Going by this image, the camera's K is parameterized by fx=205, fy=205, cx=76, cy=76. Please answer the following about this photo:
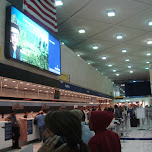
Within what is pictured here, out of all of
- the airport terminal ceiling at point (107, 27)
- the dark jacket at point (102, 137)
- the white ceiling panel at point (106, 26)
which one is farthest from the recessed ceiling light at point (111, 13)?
the dark jacket at point (102, 137)

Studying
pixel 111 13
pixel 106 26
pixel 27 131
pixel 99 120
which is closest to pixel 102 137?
pixel 99 120

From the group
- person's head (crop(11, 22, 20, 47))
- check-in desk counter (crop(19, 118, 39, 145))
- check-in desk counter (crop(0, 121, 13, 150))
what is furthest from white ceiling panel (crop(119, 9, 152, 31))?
check-in desk counter (crop(0, 121, 13, 150))

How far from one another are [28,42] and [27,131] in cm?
375

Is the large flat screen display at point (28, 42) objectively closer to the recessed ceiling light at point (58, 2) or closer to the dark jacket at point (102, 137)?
the recessed ceiling light at point (58, 2)

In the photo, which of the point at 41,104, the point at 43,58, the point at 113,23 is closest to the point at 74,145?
the point at 43,58

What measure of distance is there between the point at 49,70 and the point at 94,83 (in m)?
9.71

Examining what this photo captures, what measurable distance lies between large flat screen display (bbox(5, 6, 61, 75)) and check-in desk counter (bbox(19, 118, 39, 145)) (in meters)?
2.41

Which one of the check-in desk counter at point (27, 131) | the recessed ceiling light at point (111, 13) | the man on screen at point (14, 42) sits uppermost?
the recessed ceiling light at point (111, 13)

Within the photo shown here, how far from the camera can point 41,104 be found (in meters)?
13.5

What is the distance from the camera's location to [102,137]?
222 centimetres

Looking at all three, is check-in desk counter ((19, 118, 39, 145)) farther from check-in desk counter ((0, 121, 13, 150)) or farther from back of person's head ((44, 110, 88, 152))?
back of person's head ((44, 110, 88, 152))

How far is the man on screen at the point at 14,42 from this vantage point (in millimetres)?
5914

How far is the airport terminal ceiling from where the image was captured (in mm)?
8422

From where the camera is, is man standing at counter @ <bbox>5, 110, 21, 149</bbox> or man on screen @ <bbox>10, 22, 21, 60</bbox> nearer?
man on screen @ <bbox>10, 22, 21, 60</bbox>
